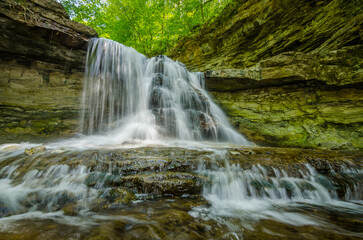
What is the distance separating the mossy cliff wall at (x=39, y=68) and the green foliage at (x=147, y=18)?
4927 mm

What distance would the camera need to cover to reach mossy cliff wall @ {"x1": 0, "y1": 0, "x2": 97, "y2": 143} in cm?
514

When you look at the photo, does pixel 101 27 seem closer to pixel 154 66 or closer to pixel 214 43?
pixel 154 66

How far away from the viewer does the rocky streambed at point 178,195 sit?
149 cm

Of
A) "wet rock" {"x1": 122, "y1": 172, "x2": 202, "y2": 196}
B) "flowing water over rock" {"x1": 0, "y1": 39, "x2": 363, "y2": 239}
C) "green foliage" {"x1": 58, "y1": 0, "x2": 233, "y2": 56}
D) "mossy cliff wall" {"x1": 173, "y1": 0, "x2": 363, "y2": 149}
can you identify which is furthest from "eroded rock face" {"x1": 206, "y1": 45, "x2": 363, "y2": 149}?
"green foliage" {"x1": 58, "y1": 0, "x2": 233, "y2": 56}

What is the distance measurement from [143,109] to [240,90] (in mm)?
4982

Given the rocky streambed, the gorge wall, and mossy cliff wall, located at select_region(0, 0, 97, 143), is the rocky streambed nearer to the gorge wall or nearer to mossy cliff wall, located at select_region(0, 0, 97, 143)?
the gorge wall

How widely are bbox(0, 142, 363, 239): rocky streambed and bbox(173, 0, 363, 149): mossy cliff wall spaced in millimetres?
3241

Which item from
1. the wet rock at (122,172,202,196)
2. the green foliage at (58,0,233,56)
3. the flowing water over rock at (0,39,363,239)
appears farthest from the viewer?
the green foliage at (58,0,233,56)

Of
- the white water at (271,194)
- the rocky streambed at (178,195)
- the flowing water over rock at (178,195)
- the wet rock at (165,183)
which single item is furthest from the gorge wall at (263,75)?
the wet rock at (165,183)

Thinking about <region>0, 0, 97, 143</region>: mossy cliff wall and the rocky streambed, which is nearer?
the rocky streambed

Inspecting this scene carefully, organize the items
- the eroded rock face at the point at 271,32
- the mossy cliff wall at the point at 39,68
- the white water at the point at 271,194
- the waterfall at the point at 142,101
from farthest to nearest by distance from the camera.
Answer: the waterfall at the point at 142,101 → the eroded rock face at the point at 271,32 → the mossy cliff wall at the point at 39,68 → the white water at the point at 271,194

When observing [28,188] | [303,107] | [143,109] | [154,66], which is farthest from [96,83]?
[303,107]

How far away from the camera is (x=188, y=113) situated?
6.77m

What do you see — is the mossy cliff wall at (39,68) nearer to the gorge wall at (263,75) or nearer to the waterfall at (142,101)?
the gorge wall at (263,75)
